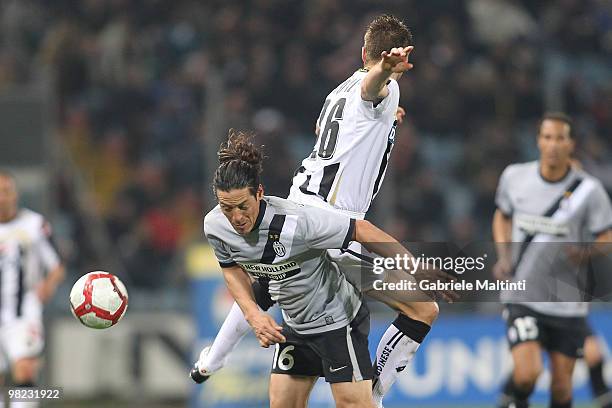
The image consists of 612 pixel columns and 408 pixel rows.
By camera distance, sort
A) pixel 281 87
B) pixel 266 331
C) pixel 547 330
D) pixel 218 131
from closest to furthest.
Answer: pixel 266 331
pixel 547 330
pixel 218 131
pixel 281 87

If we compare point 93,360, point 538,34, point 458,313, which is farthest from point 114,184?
point 538,34

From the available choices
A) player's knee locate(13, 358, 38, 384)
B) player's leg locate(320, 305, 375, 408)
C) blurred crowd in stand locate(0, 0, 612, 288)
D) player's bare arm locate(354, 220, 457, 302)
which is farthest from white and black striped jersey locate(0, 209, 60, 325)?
player's bare arm locate(354, 220, 457, 302)

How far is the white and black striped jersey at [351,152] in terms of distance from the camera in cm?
660

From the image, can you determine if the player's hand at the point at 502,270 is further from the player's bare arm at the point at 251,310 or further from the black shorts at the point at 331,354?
the player's bare arm at the point at 251,310

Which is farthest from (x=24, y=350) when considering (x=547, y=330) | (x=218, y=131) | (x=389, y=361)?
(x=547, y=330)

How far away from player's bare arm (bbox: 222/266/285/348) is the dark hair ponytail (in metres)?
0.58

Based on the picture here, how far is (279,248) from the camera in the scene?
6.10m

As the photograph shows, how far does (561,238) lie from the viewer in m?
8.09

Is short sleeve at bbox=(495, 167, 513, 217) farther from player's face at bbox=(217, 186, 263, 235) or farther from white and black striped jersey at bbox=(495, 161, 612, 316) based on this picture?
player's face at bbox=(217, 186, 263, 235)

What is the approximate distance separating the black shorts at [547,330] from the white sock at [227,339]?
2.14m

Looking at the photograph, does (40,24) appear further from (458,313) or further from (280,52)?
(458,313)

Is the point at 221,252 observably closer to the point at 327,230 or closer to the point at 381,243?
the point at 327,230

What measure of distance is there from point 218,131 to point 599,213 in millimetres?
4109

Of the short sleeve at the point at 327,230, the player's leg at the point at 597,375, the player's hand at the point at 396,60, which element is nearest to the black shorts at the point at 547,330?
the player's leg at the point at 597,375
